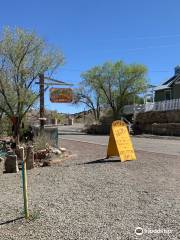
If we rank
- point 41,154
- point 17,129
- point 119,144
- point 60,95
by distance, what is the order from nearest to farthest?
point 119,144, point 41,154, point 17,129, point 60,95

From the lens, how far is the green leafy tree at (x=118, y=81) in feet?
175

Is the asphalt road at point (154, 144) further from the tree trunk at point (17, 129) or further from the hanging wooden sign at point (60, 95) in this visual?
the tree trunk at point (17, 129)

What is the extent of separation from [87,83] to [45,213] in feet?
165

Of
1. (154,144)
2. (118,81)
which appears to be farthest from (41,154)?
(118,81)

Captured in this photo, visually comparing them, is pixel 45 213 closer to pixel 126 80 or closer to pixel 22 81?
pixel 22 81

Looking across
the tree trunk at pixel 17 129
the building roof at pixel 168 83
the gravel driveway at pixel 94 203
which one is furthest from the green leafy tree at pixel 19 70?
the building roof at pixel 168 83

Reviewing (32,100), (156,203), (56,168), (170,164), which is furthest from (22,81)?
(156,203)

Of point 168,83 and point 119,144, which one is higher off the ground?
point 168,83

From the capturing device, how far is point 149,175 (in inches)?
451

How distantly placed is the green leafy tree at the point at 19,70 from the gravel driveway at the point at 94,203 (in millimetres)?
5863

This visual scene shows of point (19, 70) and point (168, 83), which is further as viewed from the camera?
point (168, 83)

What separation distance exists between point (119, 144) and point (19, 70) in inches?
229

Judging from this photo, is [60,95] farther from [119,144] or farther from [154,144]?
[119,144]

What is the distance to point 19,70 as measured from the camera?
18078 millimetres
